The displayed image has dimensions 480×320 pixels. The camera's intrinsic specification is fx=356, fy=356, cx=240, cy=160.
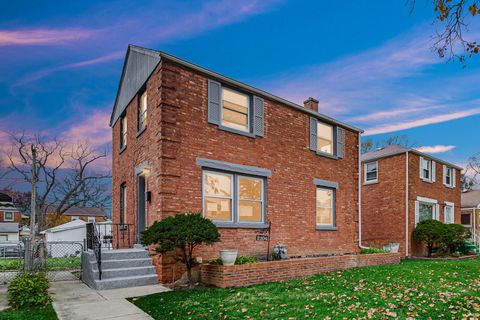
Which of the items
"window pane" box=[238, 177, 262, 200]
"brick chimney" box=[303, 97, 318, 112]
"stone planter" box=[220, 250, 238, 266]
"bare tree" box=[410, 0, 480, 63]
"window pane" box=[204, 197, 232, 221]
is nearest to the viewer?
"bare tree" box=[410, 0, 480, 63]

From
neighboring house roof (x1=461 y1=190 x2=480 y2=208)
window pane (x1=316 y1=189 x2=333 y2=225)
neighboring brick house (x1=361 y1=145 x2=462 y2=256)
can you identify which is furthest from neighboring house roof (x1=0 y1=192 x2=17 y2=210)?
neighboring house roof (x1=461 y1=190 x2=480 y2=208)

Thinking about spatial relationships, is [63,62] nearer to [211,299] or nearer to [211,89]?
[211,89]

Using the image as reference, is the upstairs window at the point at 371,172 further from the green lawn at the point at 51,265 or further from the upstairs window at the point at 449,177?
the green lawn at the point at 51,265

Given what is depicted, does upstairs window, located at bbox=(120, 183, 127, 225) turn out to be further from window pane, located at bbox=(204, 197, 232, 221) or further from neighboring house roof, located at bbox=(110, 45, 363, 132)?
window pane, located at bbox=(204, 197, 232, 221)

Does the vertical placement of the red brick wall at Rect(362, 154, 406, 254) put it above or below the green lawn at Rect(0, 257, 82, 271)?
above

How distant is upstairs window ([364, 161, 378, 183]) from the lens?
20.6m

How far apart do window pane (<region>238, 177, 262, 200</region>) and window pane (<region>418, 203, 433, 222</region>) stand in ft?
41.9

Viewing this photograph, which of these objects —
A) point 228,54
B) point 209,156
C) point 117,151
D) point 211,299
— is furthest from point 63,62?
point 211,299

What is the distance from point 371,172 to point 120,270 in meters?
16.3

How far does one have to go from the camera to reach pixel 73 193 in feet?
105

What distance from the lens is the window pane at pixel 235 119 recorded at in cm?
1124

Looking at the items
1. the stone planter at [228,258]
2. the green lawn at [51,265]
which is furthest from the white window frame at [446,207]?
the green lawn at [51,265]

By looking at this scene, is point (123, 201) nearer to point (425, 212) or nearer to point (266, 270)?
point (266, 270)

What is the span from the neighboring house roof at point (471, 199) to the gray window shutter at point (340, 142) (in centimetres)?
2070
